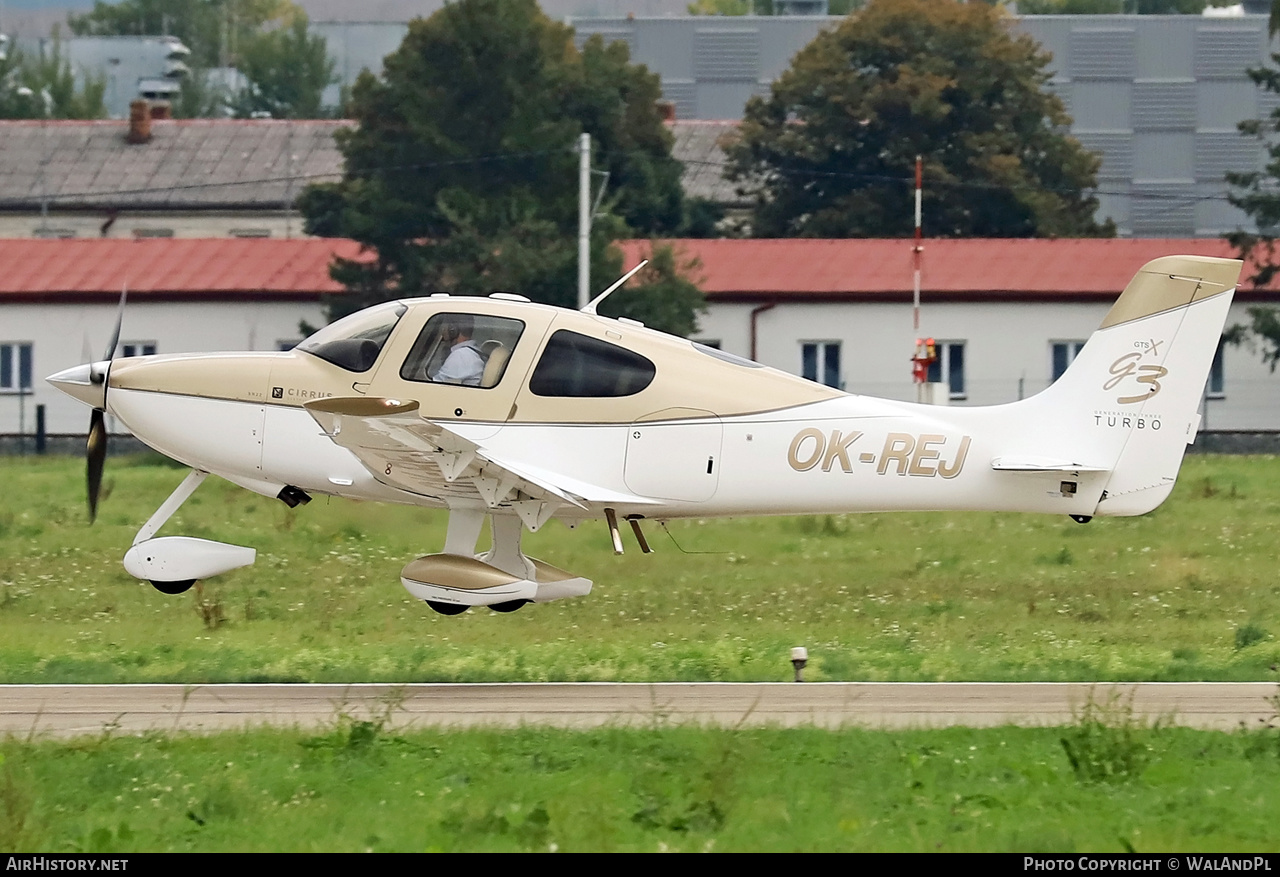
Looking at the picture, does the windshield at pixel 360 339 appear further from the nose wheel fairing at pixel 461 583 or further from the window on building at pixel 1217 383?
the window on building at pixel 1217 383

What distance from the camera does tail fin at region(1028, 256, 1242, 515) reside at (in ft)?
46.7

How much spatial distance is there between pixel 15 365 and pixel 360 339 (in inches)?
1219

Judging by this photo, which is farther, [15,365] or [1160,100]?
[1160,100]

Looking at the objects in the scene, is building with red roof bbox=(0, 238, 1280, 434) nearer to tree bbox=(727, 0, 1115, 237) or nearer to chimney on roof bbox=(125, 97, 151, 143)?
tree bbox=(727, 0, 1115, 237)

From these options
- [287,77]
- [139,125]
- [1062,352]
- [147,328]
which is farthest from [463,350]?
[287,77]

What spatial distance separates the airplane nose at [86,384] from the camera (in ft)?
50.4

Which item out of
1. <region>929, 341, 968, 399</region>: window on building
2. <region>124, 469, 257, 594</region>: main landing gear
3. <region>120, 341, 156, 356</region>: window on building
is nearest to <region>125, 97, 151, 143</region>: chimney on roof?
<region>120, 341, 156, 356</region>: window on building

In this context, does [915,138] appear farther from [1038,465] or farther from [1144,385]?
[1038,465]

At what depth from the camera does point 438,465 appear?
1395 centimetres

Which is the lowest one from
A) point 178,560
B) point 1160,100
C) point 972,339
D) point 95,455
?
point 972,339

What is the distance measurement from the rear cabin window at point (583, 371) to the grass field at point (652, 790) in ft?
12.7

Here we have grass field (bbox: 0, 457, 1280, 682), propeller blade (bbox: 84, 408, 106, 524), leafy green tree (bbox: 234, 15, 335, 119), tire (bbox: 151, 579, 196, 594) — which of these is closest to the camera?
grass field (bbox: 0, 457, 1280, 682)

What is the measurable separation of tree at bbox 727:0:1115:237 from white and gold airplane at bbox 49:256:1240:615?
39302 millimetres

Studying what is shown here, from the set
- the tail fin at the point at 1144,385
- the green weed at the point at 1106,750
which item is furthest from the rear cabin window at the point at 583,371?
the green weed at the point at 1106,750
